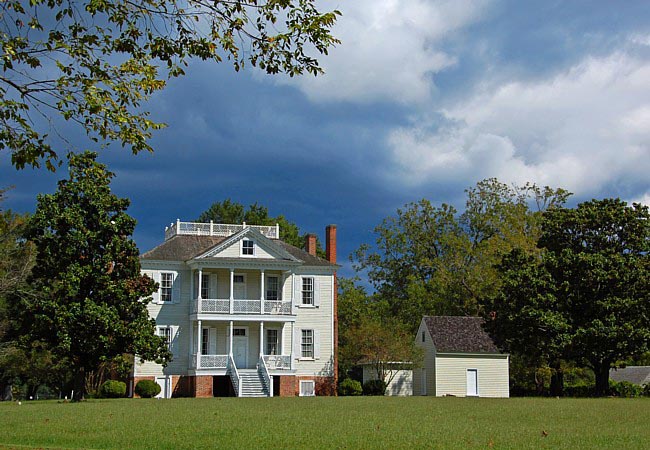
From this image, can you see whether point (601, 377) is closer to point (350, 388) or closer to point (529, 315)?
point (529, 315)

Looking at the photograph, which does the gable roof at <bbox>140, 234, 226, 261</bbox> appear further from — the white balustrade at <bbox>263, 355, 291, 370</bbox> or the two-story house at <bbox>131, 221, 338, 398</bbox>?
the white balustrade at <bbox>263, 355, 291, 370</bbox>

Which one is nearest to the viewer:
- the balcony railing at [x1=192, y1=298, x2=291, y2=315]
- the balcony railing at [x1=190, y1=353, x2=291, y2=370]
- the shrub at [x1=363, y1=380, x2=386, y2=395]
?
the balcony railing at [x1=190, y1=353, x2=291, y2=370]

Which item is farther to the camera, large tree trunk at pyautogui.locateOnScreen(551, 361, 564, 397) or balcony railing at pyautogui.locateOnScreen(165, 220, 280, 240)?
balcony railing at pyautogui.locateOnScreen(165, 220, 280, 240)

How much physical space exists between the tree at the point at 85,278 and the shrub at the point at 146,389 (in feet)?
25.3

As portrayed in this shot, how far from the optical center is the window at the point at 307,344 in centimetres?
4622

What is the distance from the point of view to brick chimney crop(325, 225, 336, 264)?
4888cm

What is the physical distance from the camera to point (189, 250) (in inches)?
1815

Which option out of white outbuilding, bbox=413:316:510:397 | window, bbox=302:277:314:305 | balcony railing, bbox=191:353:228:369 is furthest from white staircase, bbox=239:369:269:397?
white outbuilding, bbox=413:316:510:397

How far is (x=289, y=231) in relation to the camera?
6788 cm

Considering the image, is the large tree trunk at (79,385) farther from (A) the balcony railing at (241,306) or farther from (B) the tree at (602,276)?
(B) the tree at (602,276)

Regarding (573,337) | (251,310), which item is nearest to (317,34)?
(573,337)

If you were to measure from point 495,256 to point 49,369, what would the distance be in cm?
2899

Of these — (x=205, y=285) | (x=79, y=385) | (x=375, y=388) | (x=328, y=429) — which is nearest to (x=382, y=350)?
(x=375, y=388)

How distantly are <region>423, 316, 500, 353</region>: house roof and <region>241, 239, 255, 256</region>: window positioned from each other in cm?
1221
